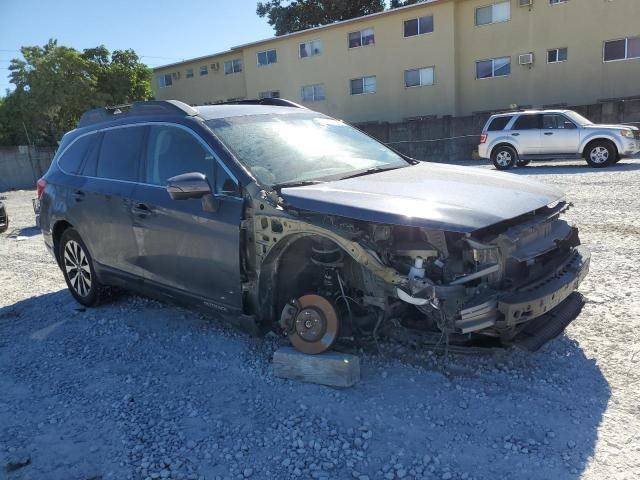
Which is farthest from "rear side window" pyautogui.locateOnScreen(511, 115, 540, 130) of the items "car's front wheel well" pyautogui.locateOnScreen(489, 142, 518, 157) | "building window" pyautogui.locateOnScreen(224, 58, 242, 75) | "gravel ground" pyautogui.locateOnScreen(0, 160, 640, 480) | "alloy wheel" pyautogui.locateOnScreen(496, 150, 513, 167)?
"building window" pyautogui.locateOnScreen(224, 58, 242, 75)

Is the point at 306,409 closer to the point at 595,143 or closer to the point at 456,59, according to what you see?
the point at 595,143

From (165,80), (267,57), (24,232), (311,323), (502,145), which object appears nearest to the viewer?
(311,323)

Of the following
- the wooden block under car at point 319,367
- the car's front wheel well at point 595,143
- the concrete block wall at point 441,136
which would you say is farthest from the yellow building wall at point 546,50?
Answer: the wooden block under car at point 319,367

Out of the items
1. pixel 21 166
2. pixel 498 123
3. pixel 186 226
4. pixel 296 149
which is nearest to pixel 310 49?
pixel 498 123

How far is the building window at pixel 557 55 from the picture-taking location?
24.1 metres

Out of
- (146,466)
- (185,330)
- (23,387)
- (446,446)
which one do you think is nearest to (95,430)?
(146,466)

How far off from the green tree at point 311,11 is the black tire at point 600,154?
27.6m

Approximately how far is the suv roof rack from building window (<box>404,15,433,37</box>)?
24.6 meters

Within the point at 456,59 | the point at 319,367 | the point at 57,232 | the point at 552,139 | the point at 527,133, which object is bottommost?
the point at 319,367

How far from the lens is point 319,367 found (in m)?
3.54

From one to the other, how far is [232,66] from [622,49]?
2363 centimetres

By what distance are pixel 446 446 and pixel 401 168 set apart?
2.39m

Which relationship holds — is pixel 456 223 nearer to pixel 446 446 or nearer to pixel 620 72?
pixel 446 446

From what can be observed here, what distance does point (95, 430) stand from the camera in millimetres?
3246
